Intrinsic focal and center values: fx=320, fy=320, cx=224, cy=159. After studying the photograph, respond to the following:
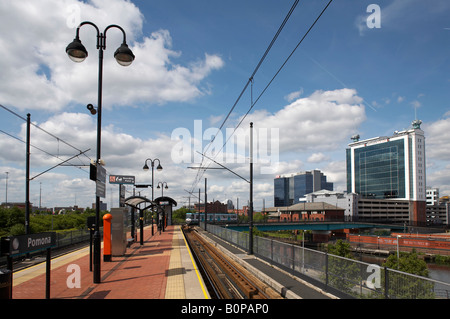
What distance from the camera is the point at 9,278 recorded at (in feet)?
23.6

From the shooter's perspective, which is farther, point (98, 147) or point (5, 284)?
point (98, 147)

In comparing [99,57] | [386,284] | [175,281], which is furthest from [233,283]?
[99,57]

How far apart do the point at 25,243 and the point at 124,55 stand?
6.62 m

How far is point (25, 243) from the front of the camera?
26.6ft

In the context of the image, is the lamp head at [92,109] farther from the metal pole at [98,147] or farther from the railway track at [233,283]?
the railway track at [233,283]

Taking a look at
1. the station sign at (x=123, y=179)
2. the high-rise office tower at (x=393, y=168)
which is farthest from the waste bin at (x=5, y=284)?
the high-rise office tower at (x=393, y=168)

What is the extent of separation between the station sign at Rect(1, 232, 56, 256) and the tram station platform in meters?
2.22

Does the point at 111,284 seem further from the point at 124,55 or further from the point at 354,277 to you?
the point at 354,277

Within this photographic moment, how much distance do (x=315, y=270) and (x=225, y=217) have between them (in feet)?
291

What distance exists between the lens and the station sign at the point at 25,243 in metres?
7.47

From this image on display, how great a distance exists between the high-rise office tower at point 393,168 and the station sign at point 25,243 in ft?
477

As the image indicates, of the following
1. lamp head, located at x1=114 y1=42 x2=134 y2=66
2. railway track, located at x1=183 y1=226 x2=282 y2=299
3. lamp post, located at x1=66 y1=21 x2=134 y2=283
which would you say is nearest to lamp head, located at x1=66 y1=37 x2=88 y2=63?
lamp post, located at x1=66 y1=21 x2=134 y2=283
